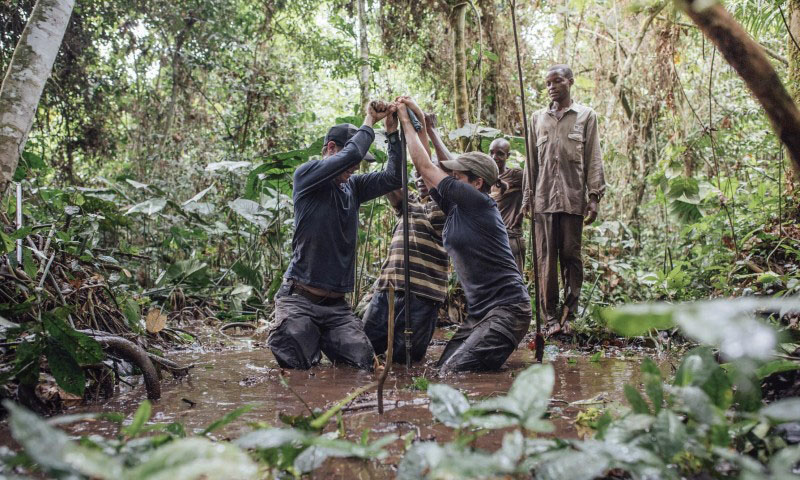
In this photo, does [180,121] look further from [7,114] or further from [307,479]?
[307,479]

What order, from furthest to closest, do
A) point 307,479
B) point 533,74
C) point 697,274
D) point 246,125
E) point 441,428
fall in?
1. point 533,74
2. point 246,125
3. point 697,274
4. point 441,428
5. point 307,479

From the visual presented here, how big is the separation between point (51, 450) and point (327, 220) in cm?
297

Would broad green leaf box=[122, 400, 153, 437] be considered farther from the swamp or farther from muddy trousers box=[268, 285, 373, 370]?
muddy trousers box=[268, 285, 373, 370]

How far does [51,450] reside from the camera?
2.93ft

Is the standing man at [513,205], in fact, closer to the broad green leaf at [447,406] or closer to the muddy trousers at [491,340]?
the muddy trousers at [491,340]

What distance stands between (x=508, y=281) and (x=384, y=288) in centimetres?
87

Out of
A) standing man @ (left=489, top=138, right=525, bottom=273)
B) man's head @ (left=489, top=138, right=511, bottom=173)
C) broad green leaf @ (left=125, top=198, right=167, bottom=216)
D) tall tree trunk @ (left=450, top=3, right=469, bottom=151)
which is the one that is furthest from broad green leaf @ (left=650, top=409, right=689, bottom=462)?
broad green leaf @ (left=125, top=198, right=167, bottom=216)

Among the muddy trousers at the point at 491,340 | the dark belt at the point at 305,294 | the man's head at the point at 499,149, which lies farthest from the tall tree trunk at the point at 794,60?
the dark belt at the point at 305,294

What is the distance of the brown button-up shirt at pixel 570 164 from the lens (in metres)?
4.85

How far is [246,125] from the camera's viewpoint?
842cm

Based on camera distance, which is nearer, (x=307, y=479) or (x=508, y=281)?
(x=307, y=479)

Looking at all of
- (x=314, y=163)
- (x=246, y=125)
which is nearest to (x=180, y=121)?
(x=246, y=125)

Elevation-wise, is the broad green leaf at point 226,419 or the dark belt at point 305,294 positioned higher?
the dark belt at point 305,294

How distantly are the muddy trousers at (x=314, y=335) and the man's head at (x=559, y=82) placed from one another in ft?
8.46
